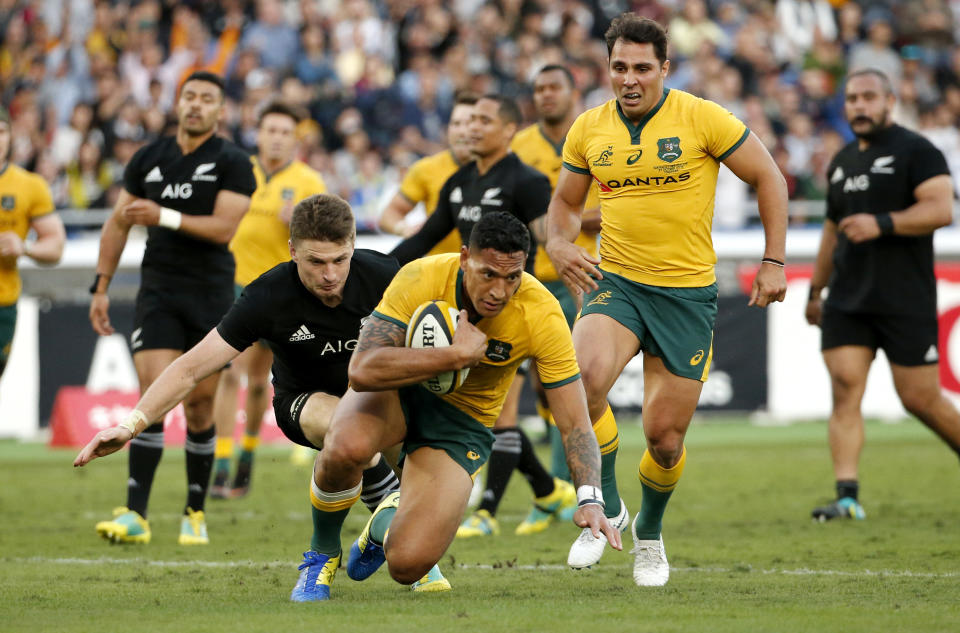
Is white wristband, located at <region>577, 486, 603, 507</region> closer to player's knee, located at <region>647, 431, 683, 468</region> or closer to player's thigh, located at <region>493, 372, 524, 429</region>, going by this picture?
player's knee, located at <region>647, 431, 683, 468</region>

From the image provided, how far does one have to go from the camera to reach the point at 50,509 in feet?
34.8

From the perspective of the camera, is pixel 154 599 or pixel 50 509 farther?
pixel 50 509

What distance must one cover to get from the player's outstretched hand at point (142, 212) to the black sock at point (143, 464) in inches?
51.6

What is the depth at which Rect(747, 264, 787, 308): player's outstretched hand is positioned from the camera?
6.86 meters

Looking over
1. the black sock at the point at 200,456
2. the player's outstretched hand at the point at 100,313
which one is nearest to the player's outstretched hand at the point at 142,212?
the player's outstretched hand at the point at 100,313

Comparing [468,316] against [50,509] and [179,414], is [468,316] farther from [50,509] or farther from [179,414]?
[179,414]

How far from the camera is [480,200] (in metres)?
9.31

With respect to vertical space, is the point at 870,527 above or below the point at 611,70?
below

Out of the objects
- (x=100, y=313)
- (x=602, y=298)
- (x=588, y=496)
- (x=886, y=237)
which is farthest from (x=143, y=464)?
(x=886, y=237)

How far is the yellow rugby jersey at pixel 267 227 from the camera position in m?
11.9

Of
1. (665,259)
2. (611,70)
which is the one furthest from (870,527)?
(611,70)

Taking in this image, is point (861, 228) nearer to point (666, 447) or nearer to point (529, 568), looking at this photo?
point (666, 447)

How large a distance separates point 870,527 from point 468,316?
4.26m

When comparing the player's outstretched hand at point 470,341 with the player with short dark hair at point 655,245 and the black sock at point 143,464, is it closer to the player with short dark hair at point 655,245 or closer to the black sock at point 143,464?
the player with short dark hair at point 655,245
